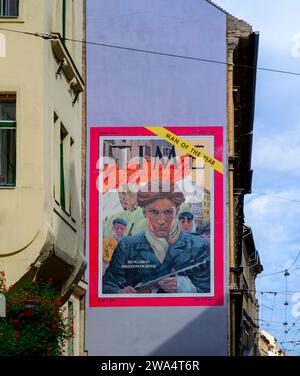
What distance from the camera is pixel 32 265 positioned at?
1912cm

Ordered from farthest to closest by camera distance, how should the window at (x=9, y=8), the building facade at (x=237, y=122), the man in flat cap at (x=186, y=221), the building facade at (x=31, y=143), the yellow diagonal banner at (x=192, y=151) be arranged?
the building facade at (x=237, y=122) < the yellow diagonal banner at (x=192, y=151) < the man in flat cap at (x=186, y=221) < the window at (x=9, y=8) < the building facade at (x=31, y=143)

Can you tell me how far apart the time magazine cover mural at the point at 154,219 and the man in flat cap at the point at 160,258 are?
0.03 m

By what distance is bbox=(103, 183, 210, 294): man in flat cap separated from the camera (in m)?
29.5

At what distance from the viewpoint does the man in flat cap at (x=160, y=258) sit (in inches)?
1161

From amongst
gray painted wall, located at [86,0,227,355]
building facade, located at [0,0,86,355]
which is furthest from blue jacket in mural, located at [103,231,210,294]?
building facade, located at [0,0,86,355]

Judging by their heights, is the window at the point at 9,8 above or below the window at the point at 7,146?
above

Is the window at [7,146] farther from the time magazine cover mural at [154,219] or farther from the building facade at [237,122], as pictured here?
the building facade at [237,122]

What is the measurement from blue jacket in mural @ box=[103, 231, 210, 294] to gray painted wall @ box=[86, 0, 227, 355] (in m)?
0.81

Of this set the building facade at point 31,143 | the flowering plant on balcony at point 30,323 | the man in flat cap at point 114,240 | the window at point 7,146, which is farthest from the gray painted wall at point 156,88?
the flowering plant on balcony at point 30,323

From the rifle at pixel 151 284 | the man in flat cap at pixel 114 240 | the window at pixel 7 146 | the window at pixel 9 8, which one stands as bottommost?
the rifle at pixel 151 284

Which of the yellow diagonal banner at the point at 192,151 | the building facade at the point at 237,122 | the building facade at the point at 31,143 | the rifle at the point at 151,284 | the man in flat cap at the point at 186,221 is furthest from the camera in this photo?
the building facade at the point at 237,122

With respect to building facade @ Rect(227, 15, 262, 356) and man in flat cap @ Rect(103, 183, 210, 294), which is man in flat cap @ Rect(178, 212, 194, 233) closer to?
man in flat cap @ Rect(103, 183, 210, 294)
